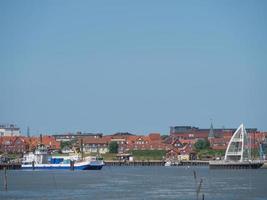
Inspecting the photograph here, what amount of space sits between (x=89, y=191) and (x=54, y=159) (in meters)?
73.4

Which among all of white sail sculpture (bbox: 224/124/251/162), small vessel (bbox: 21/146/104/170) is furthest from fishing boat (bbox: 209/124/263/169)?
small vessel (bbox: 21/146/104/170)

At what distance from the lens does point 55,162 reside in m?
154

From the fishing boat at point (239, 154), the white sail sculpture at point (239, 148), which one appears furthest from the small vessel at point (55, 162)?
the white sail sculpture at point (239, 148)

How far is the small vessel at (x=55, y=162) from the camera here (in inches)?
5861

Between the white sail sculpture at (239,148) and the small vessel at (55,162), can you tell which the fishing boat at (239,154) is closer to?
the white sail sculpture at (239,148)

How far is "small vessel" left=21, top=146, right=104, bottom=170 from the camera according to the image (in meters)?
149

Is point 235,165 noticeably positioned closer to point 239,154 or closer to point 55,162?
point 239,154

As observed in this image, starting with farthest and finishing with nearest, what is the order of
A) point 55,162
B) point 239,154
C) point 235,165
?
point 239,154 < point 235,165 < point 55,162

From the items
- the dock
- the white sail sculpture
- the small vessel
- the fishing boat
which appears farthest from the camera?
the white sail sculpture

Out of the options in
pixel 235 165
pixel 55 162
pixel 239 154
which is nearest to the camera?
pixel 55 162

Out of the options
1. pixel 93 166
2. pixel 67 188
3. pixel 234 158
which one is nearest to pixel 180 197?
pixel 67 188

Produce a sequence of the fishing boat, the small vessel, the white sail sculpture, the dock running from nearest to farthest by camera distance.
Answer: the small vessel
the dock
the fishing boat
the white sail sculpture

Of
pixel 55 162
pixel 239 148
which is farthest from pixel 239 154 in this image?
pixel 55 162

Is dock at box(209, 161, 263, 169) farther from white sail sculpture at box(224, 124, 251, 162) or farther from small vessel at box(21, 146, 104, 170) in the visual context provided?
small vessel at box(21, 146, 104, 170)
